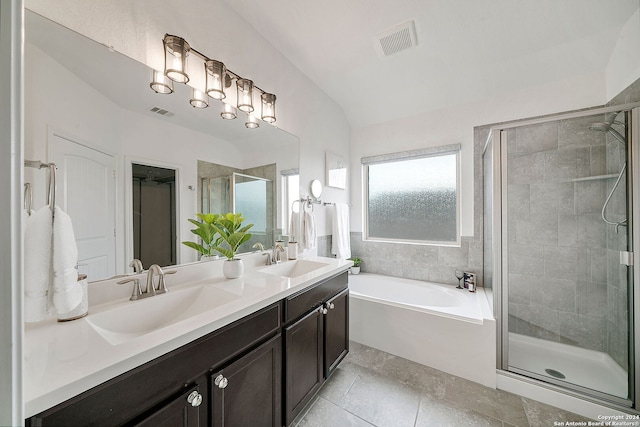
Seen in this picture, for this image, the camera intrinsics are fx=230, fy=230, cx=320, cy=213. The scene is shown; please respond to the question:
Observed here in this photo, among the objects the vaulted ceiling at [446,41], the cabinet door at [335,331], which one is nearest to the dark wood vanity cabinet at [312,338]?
the cabinet door at [335,331]

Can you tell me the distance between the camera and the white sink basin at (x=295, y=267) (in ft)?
5.65

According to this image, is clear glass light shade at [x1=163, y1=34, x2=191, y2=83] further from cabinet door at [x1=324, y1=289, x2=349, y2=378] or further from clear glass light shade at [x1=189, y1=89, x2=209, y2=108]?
cabinet door at [x1=324, y1=289, x2=349, y2=378]

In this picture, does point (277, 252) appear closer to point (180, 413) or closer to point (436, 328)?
point (180, 413)

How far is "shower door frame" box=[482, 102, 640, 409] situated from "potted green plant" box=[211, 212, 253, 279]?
6.28 ft

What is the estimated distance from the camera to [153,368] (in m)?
0.69

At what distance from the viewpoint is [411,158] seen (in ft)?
8.97

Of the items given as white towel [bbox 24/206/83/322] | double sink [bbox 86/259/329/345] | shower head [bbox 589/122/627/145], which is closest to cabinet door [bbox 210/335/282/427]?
double sink [bbox 86/259/329/345]

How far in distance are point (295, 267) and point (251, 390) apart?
3.08 ft

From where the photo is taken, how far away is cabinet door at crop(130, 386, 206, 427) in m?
0.69

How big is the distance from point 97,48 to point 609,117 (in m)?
2.98

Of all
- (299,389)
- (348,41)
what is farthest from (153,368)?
(348,41)

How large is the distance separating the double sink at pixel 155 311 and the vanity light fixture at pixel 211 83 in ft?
3.42

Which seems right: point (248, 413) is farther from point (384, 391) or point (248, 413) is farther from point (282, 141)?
point (282, 141)

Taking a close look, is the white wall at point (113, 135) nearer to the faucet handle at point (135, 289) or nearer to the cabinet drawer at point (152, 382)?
the faucet handle at point (135, 289)
